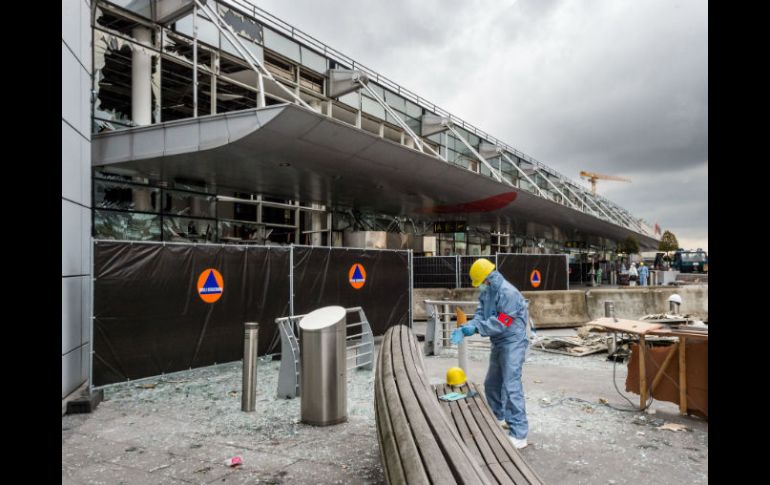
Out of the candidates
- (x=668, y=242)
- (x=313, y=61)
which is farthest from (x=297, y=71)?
(x=668, y=242)

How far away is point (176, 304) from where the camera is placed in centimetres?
727

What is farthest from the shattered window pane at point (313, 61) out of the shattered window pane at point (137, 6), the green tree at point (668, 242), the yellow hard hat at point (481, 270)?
the green tree at point (668, 242)

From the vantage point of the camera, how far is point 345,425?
18.0 feet

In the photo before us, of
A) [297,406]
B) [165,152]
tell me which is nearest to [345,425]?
[297,406]

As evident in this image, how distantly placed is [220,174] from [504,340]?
1183 centimetres

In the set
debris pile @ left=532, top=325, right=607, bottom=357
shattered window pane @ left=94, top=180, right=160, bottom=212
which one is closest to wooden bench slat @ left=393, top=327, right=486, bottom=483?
debris pile @ left=532, top=325, right=607, bottom=357

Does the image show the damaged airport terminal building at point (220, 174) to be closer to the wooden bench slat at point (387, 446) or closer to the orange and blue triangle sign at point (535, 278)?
the orange and blue triangle sign at point (535, 278)

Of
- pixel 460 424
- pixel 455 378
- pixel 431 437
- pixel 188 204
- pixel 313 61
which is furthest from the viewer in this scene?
pixel 313 61

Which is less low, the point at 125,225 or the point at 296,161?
the point at 296,161

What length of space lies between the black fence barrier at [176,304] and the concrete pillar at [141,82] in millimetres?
8169

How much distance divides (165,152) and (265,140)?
2380 mm

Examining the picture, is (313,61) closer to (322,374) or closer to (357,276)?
(357,276)
